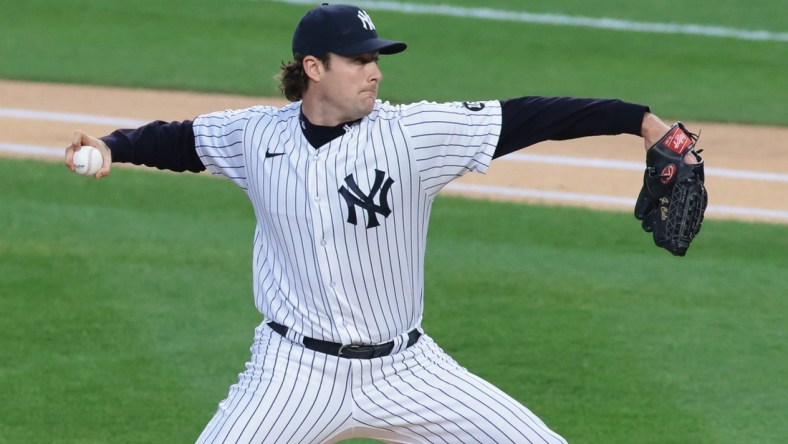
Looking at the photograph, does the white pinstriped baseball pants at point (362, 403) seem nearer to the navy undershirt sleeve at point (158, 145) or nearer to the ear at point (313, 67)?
the navy undershirt sleeve at point (158, 145)

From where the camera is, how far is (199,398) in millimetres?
6484

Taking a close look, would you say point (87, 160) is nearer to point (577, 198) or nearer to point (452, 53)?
point (577, 198)

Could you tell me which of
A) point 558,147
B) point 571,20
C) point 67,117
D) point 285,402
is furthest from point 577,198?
point 571,20

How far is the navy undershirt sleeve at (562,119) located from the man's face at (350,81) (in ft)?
1.49

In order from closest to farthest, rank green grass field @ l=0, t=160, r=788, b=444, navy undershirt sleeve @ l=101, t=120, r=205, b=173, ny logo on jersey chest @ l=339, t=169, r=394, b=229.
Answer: ny logo on jersey chest @ l=339, t=169, r=394, b=229 → navy undershirt sleeve @ l=101, t=120, r=205, b=173 → green grass field @ l=0, t=160, r=788, b=444

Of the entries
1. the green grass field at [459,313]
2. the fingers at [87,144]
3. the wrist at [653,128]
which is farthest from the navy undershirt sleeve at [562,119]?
the green grass field at [459,313]

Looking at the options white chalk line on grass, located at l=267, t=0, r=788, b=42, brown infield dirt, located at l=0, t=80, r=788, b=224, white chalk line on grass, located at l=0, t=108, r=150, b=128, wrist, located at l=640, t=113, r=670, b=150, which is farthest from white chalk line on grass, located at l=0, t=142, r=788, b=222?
white chalk line on grass, located at l=267, t=0, r=788, b=42

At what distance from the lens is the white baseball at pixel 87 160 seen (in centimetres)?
463

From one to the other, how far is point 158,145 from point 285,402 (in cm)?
105

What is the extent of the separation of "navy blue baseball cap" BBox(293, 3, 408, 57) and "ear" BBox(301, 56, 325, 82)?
21mm

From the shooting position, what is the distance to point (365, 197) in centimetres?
461

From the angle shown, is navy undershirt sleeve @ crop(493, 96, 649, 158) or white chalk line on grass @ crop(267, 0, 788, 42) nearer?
navy undershirt sleeve @ crop(493, 96, 649, 158)

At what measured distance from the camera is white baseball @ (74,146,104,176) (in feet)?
15.2

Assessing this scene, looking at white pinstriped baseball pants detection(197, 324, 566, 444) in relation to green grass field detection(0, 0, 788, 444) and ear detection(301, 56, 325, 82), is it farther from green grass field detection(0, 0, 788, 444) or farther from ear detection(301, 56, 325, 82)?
green grass field detection(0, 0, 788, 444)
